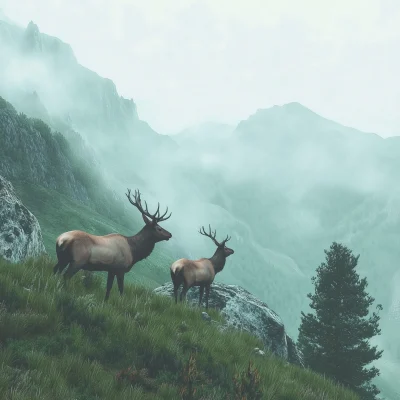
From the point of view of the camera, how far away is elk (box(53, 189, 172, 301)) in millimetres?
8305

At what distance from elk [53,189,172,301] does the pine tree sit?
73.0ft

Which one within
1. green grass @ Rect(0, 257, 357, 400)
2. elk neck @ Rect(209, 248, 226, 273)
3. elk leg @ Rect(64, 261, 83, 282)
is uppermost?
elk neck @ Rect(209, 248, 226, 273)

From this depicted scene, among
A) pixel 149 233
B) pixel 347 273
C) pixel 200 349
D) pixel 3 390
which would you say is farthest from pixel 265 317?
pixel 347 273

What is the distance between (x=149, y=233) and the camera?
1080 cm

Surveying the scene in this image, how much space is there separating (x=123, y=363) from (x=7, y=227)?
32.0 feet

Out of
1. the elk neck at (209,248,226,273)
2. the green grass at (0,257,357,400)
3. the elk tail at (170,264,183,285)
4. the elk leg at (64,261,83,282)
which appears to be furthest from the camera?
the elk neck at (209,248,226,273)

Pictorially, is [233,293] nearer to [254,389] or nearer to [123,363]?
[123,363]

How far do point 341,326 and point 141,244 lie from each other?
2355 centimetres

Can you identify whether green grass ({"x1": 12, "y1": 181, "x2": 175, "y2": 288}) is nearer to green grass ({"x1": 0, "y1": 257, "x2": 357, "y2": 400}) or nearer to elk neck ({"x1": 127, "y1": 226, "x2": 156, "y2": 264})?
elk neck ({"x1": 127, "y1": 226, "x2": 156, "y2": 264})

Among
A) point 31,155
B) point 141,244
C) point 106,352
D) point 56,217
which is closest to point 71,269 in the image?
point 141,244

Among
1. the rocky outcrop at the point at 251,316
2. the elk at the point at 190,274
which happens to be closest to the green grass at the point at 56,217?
the rocky outcrop at the point at 251,316

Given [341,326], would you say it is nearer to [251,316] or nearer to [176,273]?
[251,316]

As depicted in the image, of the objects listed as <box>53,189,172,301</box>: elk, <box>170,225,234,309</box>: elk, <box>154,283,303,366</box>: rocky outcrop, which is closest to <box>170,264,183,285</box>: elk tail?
<box>170,225,234,309</box>: elk

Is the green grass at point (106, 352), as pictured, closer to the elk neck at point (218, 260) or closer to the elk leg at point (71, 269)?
the elk leg at point (71, 269)
